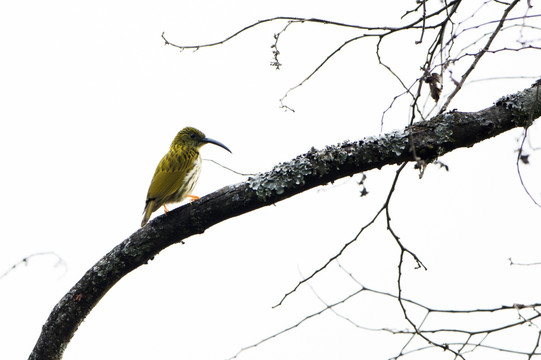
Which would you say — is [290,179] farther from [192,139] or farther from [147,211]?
[192,139]

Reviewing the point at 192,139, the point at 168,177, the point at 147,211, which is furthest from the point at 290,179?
the point at 192,139

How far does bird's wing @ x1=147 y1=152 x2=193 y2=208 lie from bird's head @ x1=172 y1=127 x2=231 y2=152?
0.61m

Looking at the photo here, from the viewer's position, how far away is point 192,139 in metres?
6.29

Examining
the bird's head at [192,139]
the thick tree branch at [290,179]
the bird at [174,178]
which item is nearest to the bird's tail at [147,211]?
the bird at [174,178]

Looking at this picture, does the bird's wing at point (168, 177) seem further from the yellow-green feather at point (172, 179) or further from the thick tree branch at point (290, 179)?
the thick tree branch at point (290, 179)

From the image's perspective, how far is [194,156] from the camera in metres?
5.69

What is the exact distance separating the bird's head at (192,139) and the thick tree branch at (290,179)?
9.37ft

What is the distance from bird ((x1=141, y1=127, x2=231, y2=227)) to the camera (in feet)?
16.6

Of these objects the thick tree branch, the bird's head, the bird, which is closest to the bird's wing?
the bird

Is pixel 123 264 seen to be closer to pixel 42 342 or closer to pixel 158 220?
pixel 158 220

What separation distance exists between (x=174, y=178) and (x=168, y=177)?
0.17ft

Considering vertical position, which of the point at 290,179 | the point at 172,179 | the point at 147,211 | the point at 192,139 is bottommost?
the point at 290,179

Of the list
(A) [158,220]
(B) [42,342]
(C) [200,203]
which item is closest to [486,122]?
(C) [200,203]

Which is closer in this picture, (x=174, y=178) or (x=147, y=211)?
(x=147, y=211)
